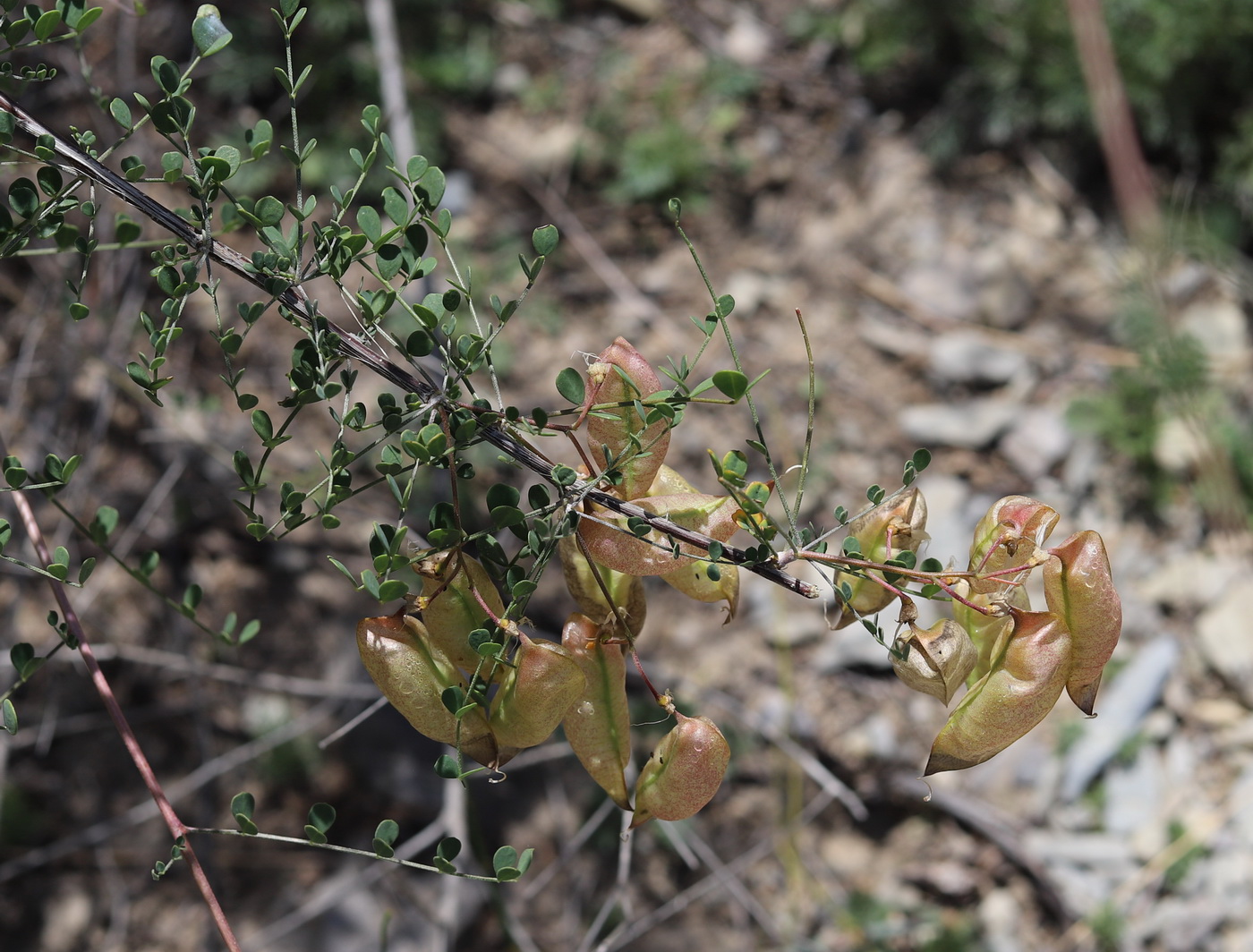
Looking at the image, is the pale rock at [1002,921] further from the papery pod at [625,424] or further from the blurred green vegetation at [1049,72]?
the papery pod at [625,424]

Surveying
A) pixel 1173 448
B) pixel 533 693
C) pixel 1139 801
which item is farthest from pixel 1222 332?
pixel 533 693

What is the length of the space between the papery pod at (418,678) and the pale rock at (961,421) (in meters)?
2.51

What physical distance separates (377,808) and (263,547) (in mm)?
903

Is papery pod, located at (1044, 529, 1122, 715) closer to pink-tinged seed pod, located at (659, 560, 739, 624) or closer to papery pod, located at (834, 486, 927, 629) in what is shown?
papery pod, located at (834, 486, 927, 629)

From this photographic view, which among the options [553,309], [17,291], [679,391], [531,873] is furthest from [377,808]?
[679,391]

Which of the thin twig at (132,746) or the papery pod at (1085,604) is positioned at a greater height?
the papery pod at (1085,604)

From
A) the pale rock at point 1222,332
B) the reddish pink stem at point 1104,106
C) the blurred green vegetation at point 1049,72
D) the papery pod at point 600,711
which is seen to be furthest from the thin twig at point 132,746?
the blurred green vegetation at point 1049,72

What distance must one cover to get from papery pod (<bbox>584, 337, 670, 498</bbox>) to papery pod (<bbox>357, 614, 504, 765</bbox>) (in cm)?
23

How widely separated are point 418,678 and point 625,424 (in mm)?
297

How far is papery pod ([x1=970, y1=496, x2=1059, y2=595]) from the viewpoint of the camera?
0.89m

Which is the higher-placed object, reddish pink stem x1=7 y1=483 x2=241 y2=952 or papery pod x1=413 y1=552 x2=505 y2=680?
papery pod x1=413 y1=552 x2=505 y2=680

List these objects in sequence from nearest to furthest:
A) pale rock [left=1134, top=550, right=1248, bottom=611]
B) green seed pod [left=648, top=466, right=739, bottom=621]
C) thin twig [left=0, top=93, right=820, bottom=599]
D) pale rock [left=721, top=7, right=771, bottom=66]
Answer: thin twig [left=0, top=93, right=820, bottom=599] → green seed pod [left=648, top=466, right=739, bottom=621] → pale rock [left=1134, top=550, right=1248, bottom=611] → pale rock [left=721, top=7, right=771, bottom=66]

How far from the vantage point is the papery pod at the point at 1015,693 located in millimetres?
847

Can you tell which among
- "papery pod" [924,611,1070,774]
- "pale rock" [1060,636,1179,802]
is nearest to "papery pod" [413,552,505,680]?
"papery pod" [924,611,1070,774]
